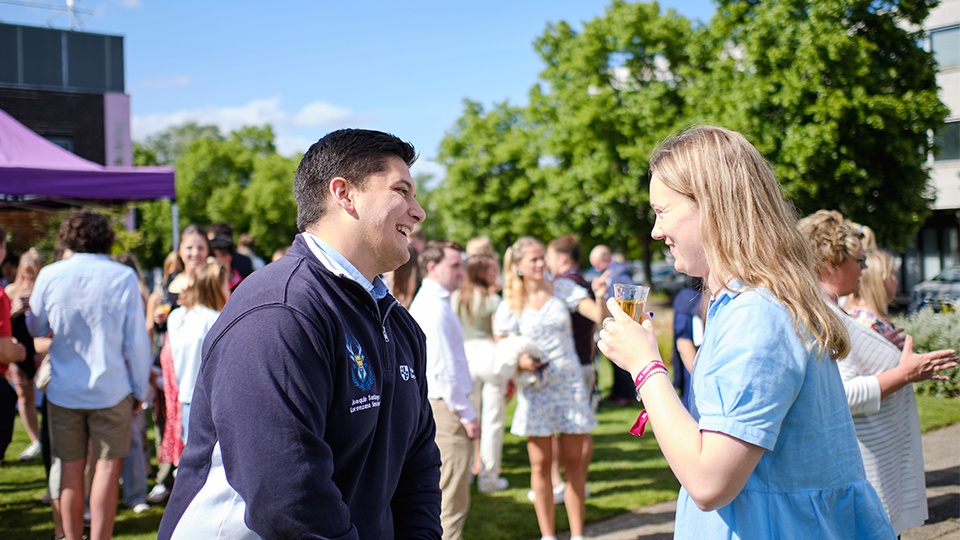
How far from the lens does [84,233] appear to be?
4020mm

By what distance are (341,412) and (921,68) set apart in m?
19.7

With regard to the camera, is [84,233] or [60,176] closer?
[84,233]

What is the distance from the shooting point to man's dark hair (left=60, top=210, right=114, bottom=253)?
4.01 m

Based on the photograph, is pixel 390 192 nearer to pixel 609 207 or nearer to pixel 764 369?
pixel 764 369

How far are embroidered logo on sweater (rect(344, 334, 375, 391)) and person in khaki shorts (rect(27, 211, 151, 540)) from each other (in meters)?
3.14

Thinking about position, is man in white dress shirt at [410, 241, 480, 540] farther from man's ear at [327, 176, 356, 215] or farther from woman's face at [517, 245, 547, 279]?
man's ear at [327, 176, 356, 215]

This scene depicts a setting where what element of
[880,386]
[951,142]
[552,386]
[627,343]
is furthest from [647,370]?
[951,142]

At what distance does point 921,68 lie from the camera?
16391mm

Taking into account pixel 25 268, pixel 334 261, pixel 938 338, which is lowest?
pixel 938 338

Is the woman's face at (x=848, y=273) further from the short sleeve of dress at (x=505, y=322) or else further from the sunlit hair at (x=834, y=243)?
the short sleeve of dress at (x=505, y=322)

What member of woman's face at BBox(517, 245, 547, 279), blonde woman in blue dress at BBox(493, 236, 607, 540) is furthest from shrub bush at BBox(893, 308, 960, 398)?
woman's face at BBox(517, 245, 547, 279)

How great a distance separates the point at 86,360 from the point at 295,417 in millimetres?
3302

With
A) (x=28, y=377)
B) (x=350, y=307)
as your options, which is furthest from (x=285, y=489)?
(x=28, y=377)

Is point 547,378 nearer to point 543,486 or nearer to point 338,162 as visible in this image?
point 543,486
